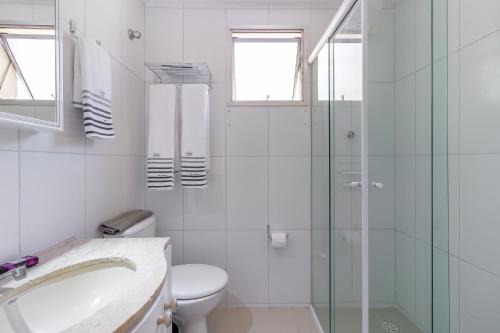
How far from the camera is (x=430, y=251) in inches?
42.1

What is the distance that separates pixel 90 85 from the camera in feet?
3.84

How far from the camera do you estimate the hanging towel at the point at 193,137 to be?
5.79 ft

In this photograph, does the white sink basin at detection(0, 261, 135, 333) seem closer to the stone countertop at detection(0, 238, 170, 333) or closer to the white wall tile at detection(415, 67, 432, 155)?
the stone countertop at detection(0, 238, 170, 333)

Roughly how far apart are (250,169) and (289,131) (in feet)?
1.40

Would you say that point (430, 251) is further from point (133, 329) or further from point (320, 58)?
point (320, 58)

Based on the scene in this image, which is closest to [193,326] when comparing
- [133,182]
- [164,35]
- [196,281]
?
[196,281]

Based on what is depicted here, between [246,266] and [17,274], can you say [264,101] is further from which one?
[17,274]

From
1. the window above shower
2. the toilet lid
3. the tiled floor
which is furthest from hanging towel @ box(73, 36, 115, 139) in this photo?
the tiled floor

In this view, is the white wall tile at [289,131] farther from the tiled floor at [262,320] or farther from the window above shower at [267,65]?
the tiled floor at [262,320]

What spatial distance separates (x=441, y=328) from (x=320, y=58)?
5.34ft

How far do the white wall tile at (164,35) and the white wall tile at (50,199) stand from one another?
1.12 metres

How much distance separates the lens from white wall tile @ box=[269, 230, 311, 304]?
2.05m

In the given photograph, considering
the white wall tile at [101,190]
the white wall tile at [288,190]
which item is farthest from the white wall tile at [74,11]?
the white wall tile at [288,190]

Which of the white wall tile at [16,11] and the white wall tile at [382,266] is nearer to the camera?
the white wall tile at [16,11]
